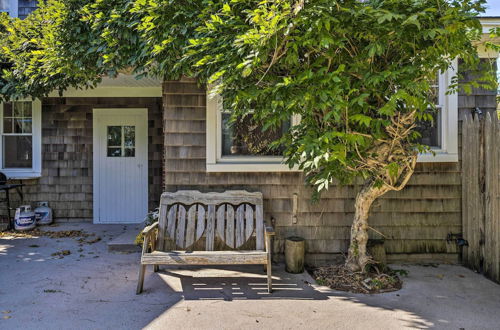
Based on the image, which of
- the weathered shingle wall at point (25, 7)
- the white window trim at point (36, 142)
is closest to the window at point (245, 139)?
the white window trim at point (36, 142)

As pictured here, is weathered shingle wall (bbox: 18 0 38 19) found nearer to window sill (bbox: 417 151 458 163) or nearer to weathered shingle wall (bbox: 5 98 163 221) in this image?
weathered shingle wall (bbox: 5 98 163 221)

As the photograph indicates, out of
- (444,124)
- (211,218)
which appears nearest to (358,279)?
(211,218)

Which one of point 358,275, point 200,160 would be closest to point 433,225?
point 358,275

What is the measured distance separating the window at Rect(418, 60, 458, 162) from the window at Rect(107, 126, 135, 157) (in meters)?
4.52

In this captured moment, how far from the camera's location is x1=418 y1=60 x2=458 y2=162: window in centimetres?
387

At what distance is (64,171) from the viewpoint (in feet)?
18.6

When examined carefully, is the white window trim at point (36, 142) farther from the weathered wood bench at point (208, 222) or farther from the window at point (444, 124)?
the window at point (444, 124)

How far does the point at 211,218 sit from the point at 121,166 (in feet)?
9.61

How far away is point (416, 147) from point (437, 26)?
106 centimetres

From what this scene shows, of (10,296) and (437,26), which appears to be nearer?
(437,26)

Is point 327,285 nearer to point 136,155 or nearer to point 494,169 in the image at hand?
point 494,169

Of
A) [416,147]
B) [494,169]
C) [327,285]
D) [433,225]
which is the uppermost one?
[416,147]

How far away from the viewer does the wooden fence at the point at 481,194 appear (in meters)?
3.30

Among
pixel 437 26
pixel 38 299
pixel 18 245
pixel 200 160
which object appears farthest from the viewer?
pixel 18 245
